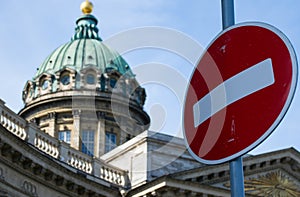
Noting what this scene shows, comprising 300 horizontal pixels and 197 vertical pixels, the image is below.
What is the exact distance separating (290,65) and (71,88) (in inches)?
1999

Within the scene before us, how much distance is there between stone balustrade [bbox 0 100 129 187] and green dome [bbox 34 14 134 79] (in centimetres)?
2351

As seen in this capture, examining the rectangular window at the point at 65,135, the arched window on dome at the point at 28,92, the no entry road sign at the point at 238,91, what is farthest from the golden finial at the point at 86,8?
the no entry road sign at the point at 238,91

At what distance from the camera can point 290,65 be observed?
4820mm

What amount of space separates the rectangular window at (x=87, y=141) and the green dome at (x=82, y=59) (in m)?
6.02

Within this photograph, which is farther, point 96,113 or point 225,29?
point 96,113

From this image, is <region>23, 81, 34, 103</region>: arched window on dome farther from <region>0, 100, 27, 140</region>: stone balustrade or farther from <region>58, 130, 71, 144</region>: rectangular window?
<region>0, 100, 27, 140</region>: stone balustrade

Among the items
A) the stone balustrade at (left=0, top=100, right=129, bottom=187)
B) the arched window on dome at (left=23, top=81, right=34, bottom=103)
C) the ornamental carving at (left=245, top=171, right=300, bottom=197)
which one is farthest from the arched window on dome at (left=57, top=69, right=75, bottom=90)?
the ornamental carving at (left=245, top=171, right=300, bottom=197)

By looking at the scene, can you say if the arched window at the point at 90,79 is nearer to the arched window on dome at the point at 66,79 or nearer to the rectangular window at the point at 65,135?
the arched window on dome at the point at 66,79

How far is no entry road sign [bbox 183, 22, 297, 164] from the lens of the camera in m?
4.86

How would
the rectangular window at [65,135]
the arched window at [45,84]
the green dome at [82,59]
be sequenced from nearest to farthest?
the rectangular window at [65,135]
the arched window at [45,84]
the green dome at [82,59]

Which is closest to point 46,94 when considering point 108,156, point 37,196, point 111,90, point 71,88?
point 71,88

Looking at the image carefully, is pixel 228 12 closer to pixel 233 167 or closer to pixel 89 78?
pixel 233 167

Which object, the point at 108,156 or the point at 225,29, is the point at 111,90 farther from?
the point at 225,29

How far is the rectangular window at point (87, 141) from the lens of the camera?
2073 inches
